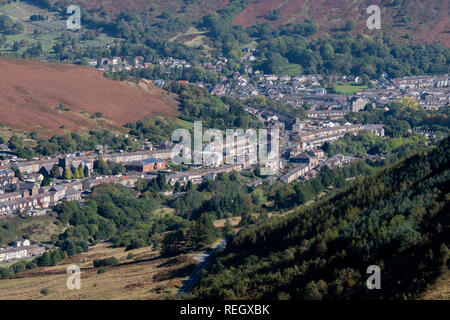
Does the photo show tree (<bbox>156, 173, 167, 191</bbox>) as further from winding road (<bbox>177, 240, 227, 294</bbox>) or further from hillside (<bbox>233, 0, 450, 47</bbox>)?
hillside (<bbox>233, 0, 450, 47</bbox>)

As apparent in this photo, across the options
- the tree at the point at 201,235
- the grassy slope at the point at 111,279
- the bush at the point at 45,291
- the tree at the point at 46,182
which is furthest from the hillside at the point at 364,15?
the bush at the point at 45,291

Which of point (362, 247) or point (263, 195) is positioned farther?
point (263, 195)

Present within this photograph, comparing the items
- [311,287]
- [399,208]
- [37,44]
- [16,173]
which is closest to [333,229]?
[399,208]

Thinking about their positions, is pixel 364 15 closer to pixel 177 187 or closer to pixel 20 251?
pixel 177 187

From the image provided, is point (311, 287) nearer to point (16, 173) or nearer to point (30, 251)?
point (30, 251)

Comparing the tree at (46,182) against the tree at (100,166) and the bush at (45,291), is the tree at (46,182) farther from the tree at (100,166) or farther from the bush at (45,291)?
the bush at (45,291)

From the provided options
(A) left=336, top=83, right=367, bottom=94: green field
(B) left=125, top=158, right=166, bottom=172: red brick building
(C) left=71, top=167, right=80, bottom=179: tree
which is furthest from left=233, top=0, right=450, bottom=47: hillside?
(C) left=71, top=167, right=80, bottom=179: tree
